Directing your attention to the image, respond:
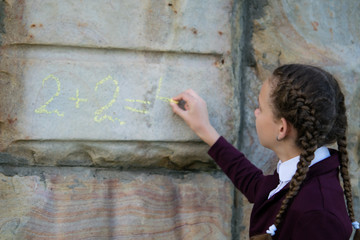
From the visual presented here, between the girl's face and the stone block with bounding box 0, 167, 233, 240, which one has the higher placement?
the girl's face

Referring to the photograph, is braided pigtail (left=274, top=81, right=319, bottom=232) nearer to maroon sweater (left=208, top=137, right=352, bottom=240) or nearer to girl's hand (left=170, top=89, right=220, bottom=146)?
maroon sweater (left=208, top=137, right=352, bottom=240)

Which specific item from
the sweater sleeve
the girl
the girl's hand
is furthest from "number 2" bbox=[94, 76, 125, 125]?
the girl

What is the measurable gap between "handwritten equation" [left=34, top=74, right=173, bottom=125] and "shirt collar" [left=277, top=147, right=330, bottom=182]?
0.43 metres

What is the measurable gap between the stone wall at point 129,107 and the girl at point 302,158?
0.96 ft

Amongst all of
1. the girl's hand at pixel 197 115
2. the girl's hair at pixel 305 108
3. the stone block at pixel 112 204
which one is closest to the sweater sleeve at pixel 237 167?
the girl's hand at pixel 197 115

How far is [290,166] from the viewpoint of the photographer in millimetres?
1182

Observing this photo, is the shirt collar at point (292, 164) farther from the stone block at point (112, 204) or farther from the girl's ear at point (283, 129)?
the stone block at point (112, 204)

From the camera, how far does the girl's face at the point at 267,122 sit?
46.8 inches

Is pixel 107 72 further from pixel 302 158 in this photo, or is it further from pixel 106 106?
pixel 302 158

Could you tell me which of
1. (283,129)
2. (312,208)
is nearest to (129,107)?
(283,129)

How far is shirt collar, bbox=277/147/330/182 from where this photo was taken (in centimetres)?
116

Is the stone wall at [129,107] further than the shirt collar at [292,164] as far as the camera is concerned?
Yes

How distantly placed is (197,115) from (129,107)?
8.0 inches

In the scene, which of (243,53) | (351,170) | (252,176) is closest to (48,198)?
(252,176)
